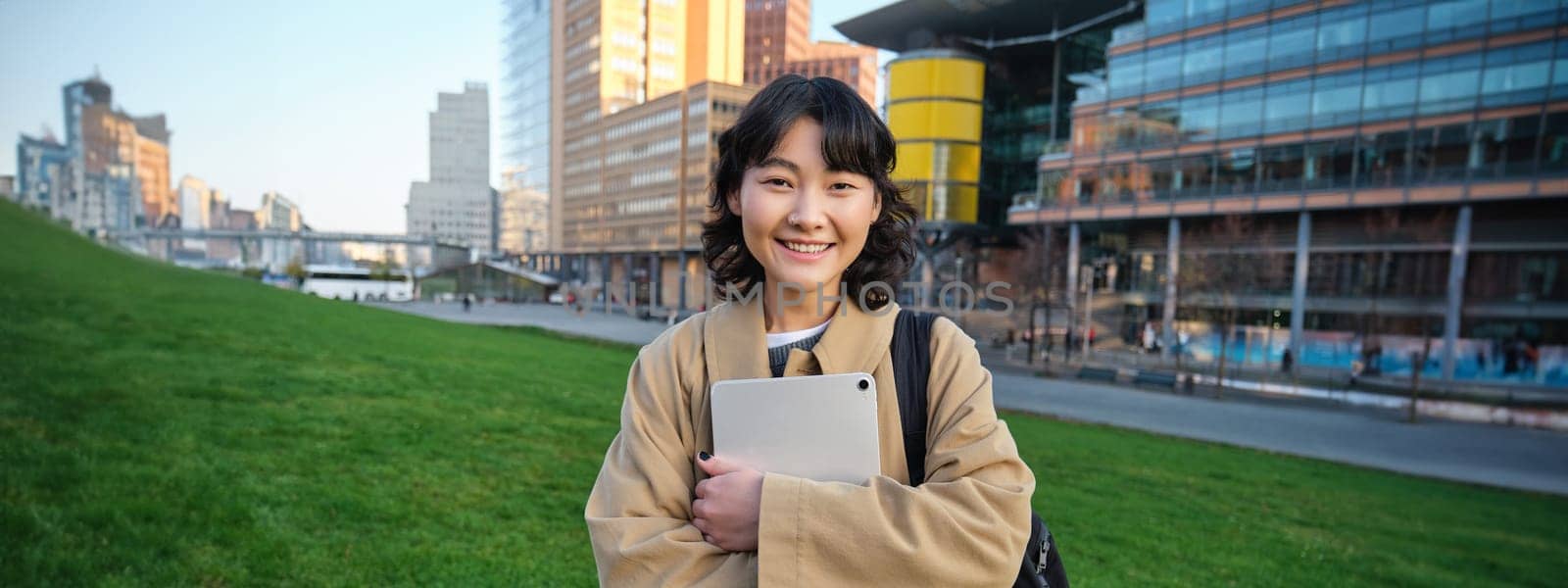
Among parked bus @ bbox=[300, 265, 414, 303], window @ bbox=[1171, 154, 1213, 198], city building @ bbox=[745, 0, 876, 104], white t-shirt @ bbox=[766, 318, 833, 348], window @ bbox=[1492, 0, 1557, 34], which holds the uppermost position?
city building @ bbox=[745, 0, 876, 104]

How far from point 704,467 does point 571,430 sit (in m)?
7.89

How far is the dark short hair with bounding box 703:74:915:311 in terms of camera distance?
193 centimetres

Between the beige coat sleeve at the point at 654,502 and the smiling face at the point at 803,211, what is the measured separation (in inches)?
17.9

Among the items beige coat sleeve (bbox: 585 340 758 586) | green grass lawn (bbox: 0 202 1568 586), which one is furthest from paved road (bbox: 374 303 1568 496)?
beige coat sleeve (bbox: 585 340 758 586)

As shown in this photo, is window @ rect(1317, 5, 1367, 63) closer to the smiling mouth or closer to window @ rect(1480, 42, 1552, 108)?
window @ rect(1480, 42, 1552, 108)

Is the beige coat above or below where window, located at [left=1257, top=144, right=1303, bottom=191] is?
below

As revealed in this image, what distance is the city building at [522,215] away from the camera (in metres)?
109

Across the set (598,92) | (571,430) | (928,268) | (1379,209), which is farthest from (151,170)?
(1379,209)

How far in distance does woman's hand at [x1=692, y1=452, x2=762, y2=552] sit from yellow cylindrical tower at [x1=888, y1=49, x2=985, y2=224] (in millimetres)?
52198

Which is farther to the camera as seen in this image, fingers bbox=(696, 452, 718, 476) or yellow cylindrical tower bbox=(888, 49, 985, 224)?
yellow cylindrical tower bbox=(888, 49, 985, 224)

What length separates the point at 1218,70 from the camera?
3906 centimetres

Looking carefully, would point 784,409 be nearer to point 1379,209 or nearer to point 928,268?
point 1379,209

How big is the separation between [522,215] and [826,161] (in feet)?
400

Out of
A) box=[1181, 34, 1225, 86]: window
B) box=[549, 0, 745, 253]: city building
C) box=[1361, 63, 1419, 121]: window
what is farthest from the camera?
box=[549, 0, 745, 253]: city building
